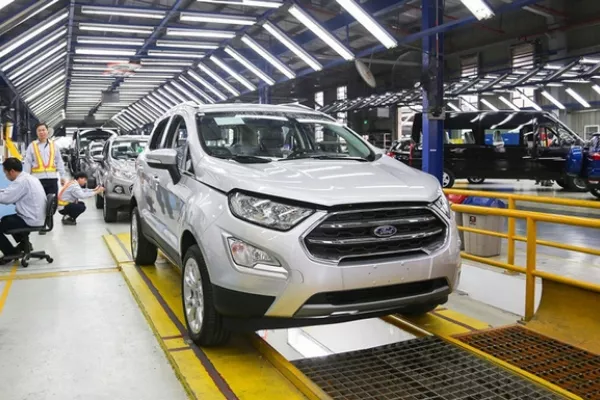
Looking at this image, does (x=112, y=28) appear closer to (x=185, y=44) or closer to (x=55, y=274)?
(x=185, y=44)

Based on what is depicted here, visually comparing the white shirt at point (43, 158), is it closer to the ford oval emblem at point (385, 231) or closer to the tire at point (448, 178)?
the ford oval emblem at point (385, 231)

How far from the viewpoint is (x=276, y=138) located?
14.0ft

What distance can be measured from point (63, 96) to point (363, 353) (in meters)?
28.3

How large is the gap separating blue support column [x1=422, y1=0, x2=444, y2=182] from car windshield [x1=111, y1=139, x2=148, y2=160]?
19.0 feet

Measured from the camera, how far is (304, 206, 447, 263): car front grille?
9.99ft

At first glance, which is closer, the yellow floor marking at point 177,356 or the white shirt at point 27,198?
the yellow floor marking at point 177,356

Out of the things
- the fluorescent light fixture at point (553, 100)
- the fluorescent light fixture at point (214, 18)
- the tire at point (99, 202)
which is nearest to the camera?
the tire at point (99, 202)

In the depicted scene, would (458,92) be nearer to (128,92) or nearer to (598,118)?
(598,118)

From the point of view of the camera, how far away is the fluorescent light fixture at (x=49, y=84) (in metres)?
20.8

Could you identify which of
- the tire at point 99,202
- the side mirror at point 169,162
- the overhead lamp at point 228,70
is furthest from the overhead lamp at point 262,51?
the side mirror at point 169,162

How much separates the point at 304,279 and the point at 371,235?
479 millimetres

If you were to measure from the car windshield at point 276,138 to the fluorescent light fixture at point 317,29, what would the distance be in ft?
26.0

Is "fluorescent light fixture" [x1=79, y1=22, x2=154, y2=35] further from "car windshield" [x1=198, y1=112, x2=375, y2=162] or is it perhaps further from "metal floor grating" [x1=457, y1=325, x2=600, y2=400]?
"metal floor grating" [x1=457, y1=325, x2=600, y2=400]

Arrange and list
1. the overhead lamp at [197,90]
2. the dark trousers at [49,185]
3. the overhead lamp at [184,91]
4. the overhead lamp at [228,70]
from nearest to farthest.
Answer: the dark trousers at [49,185] < the overhead lamp at [228,70] < the overhead lamp at [197,90] < the overhead lamp at [184,91]
